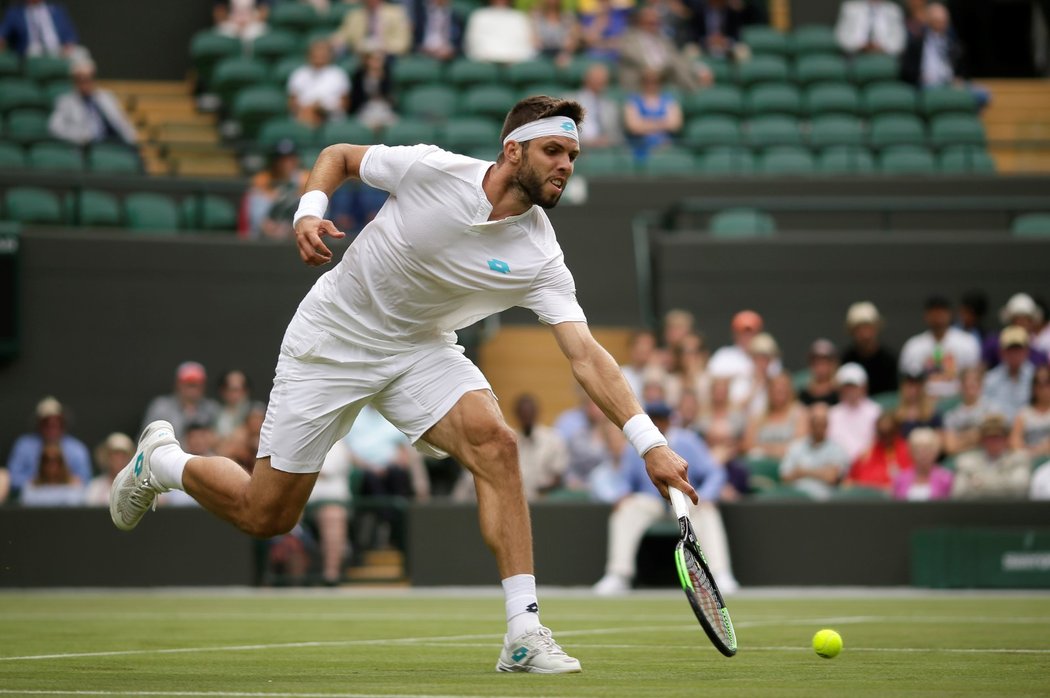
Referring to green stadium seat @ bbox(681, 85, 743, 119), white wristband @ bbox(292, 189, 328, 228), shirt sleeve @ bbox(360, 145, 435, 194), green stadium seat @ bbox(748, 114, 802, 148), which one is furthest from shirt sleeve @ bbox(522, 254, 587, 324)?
green stadium seat @ bbox(681, 85, 743, 119)

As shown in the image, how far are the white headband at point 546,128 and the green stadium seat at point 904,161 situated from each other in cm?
1333

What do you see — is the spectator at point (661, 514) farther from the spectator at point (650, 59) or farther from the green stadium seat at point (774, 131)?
the spectator at point (650, 59)

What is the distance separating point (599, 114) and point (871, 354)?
4698 mm

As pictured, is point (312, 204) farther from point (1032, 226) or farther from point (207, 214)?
point (1032, 226)

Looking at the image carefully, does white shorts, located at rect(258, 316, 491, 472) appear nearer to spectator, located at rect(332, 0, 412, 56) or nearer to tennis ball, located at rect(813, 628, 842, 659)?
tennis ball, located at rect(813, 628, 842, 659)

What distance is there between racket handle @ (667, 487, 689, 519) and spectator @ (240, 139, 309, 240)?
11.6m

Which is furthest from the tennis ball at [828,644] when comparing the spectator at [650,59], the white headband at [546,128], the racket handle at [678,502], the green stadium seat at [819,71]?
the green stadium seat at [819,71]

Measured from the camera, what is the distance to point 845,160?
1939 centimetres

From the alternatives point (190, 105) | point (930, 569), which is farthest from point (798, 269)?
point (190, 105)

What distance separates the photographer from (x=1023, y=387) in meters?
14.8

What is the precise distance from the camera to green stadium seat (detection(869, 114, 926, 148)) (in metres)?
19.6

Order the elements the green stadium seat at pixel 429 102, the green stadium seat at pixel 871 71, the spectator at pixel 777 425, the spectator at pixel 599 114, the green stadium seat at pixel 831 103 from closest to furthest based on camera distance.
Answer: the spectator at pixel 777 425 → the spectator at pixel 599 114 → the green stadium seat at pixel 429 102 → the green stadium seat at pixel 831 103 → the green stadium seat at pixel 871 71

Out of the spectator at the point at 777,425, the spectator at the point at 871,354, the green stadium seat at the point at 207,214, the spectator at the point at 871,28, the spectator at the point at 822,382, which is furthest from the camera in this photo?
the spectator at the point at 871,28

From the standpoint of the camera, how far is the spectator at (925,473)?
14.0 meters
